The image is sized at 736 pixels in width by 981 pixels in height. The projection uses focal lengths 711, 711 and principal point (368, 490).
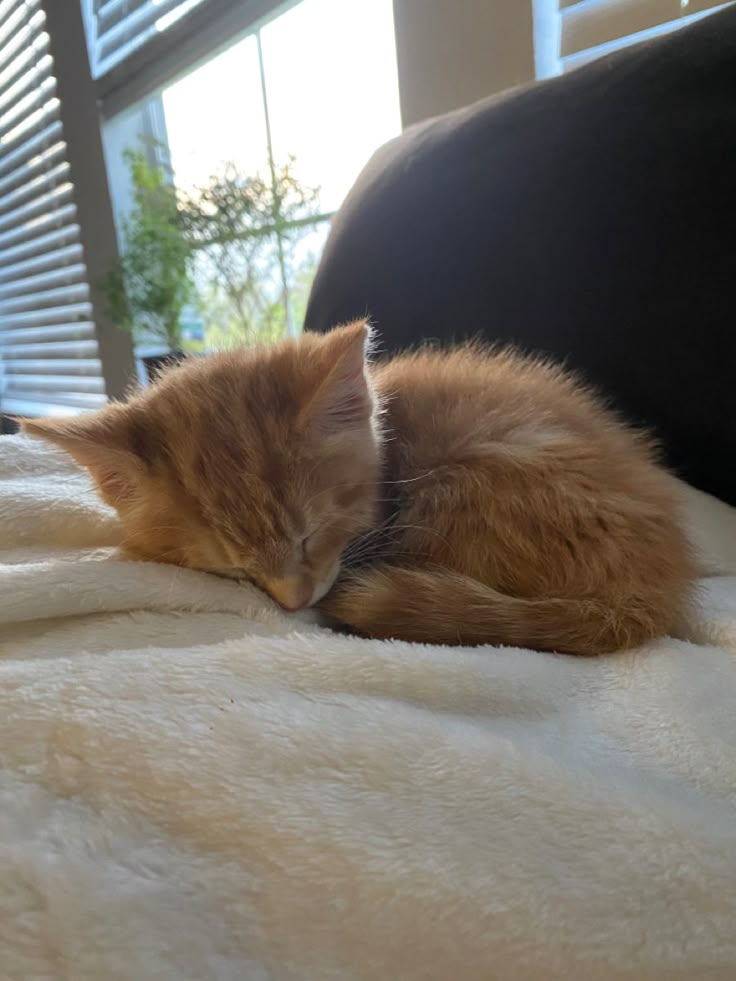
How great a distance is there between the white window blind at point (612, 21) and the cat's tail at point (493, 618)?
4.13ft

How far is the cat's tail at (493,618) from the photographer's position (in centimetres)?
72

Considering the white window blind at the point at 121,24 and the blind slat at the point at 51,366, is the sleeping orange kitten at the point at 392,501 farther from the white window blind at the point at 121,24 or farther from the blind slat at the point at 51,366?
the blind slat at the point at 51,366

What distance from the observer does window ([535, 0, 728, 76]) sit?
55.0 inches

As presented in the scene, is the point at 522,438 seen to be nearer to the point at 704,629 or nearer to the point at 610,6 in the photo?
the point at 704,629

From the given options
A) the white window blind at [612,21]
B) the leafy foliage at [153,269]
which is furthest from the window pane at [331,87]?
the white window blind at [612,21]

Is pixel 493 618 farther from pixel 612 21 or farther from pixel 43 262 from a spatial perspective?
pixel 43 262

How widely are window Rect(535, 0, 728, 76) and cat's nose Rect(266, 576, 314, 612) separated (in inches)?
47.6

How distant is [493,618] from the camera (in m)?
0.74

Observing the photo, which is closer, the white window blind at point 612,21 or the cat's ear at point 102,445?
the cat's ear at point 102,445

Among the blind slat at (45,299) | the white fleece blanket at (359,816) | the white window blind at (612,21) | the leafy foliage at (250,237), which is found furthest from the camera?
the blind slat at (45,299)

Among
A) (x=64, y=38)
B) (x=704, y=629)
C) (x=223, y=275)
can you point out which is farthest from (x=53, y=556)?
(x=64, y=38)

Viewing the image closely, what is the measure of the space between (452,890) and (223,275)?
2.28 meters

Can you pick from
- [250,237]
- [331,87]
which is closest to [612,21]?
[331,87]

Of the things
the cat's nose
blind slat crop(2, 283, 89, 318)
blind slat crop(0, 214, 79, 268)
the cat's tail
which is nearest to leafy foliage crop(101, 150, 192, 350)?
blind slat crop(0, 214, 79, 268)
